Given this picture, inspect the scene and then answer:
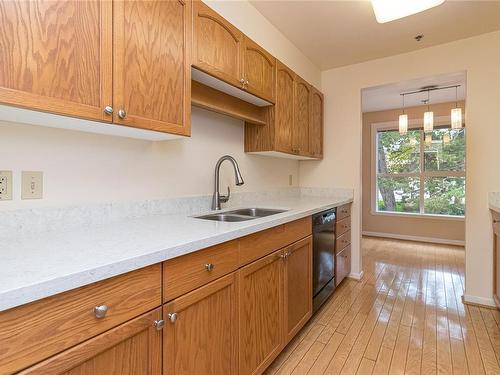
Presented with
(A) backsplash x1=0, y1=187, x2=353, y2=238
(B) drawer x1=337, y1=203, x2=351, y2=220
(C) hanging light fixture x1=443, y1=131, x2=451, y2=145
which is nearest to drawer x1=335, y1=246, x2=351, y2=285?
(B) drawer x1=337, y1=203, x2=351, y2=220

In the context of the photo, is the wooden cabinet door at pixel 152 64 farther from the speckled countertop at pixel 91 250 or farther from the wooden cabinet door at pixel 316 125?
the wooden cabinet door at pixel 316 125

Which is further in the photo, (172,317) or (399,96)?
(399,96)

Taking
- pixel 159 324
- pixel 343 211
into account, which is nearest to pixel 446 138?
pixel 343 211

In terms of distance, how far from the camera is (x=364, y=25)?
2355 mm

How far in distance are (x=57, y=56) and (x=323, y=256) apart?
2.10 meters

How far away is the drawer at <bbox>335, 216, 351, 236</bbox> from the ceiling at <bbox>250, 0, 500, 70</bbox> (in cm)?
177

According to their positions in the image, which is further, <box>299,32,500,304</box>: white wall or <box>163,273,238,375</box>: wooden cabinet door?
<box>299,32,500,304</box>: white wall

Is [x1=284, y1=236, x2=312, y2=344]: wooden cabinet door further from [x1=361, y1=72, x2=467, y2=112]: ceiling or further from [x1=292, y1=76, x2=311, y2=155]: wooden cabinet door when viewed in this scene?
[x1=361, y1=72, x2=467, y2=112]: ceiling

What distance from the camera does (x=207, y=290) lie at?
107 centimetres

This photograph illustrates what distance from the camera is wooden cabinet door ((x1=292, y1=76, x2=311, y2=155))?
2.50 meters

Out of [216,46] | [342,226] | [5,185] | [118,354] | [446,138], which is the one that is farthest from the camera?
[446,138]

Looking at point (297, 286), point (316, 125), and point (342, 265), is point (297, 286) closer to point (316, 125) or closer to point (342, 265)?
point (342, 265)

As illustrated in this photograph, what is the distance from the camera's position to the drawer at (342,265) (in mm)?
2613

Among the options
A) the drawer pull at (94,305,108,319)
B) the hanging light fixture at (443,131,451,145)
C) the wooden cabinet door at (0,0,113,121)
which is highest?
the hanging light fixture at (443,131,451,145)
